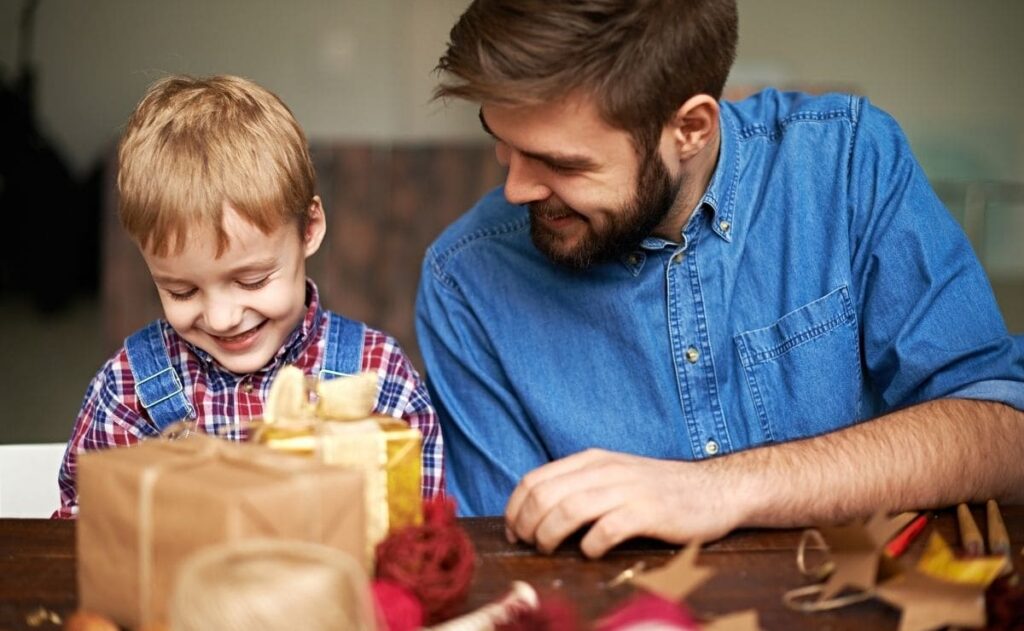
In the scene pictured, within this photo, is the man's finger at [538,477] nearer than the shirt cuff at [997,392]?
Yes

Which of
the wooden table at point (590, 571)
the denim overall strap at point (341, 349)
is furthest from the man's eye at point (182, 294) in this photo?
the wooden table at point (590, 571)

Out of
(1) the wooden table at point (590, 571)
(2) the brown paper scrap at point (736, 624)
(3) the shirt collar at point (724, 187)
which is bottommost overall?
(1) the wooden table at point (590, 571)

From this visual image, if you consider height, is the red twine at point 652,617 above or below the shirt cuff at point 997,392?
above

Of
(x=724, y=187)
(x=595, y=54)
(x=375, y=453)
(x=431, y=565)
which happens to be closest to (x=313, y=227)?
(x=595, y=54)

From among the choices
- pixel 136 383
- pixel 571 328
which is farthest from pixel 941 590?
pixel 136 383

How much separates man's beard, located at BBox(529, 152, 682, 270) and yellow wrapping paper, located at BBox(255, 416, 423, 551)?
2.01ft

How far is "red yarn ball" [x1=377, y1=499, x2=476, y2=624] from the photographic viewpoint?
95cm

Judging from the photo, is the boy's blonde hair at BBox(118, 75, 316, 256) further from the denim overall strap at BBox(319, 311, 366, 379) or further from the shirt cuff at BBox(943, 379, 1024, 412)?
the shirt cuff at BBox(943, 379, 1024, 412)

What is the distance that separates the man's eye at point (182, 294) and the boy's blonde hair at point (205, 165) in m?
0.07

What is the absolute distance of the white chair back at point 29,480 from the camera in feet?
5.44

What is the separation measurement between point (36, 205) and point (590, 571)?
3831mm

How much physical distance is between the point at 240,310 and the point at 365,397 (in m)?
0.52

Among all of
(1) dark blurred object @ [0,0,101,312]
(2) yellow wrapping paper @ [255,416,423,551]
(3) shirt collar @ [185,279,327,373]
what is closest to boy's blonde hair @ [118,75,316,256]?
(3) shirt collar @ [185,279,327,373]

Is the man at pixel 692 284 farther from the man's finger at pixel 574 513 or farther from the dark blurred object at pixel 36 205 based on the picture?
the dark blurred object at pixel 36 205
